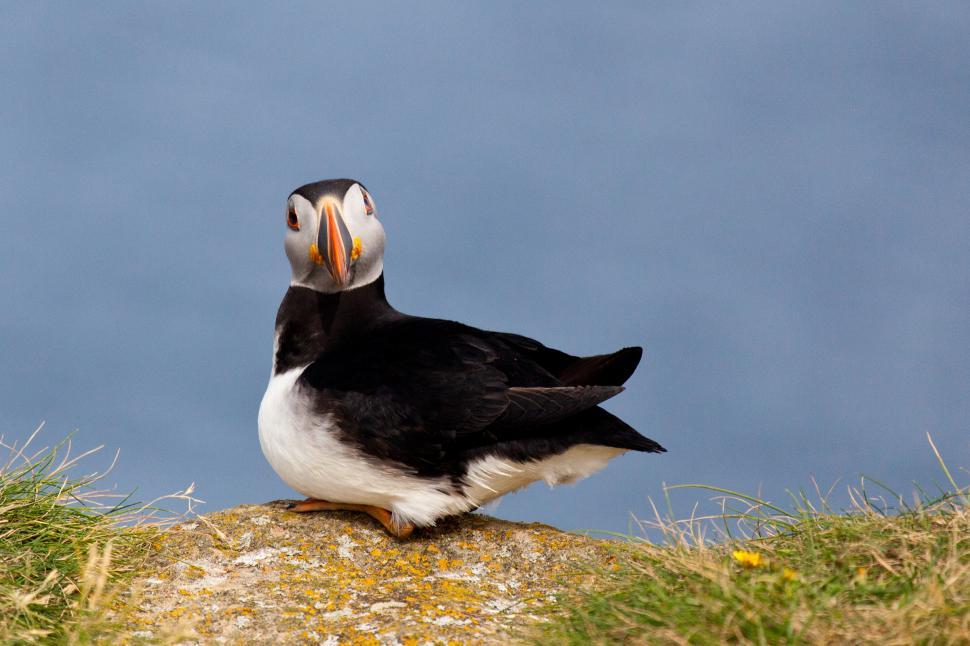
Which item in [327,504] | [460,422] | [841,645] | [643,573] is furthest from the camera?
[327,504]

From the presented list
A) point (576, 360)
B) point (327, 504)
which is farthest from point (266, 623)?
point (576, 360)

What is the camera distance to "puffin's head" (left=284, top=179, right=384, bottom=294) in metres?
5.88

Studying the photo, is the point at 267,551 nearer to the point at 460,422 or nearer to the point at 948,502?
the point at 460,422

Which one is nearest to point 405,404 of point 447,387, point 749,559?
point 447,387

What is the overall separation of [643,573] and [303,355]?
270 cm

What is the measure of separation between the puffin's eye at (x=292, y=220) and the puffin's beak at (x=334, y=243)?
23 cm

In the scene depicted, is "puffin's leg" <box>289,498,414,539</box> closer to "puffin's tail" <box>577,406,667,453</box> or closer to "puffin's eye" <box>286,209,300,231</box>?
"puffin's tail" <box>577,406,667,453</box>

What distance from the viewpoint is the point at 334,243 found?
231 inches

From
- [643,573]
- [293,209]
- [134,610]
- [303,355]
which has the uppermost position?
[293,209]

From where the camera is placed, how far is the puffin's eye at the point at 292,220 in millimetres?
6176

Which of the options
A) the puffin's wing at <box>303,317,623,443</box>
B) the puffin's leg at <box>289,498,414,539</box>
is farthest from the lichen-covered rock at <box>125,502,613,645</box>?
the puffin's wing at <box>303,317,623,443</box>

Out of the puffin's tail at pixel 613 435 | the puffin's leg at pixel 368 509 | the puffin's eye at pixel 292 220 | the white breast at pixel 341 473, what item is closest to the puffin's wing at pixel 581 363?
the puffin's tail at pixel 613 435

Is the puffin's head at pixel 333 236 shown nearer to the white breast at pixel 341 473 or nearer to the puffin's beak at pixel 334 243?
the puffin's beak at pixel 334 243

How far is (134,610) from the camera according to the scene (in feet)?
15.5
